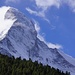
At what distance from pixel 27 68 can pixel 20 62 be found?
11878 millimetres

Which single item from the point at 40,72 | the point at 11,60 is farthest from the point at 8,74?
the point at 11,60

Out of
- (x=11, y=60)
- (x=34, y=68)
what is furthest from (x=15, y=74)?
Answer: (x=11, y=60)

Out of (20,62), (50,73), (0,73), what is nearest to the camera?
(0,73)

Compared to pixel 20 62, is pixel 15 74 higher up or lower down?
lower down

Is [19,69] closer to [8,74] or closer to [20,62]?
[8,74]

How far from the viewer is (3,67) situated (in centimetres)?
14750

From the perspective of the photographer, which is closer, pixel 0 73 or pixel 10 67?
pixel 0 73

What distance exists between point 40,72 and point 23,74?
9252 mm

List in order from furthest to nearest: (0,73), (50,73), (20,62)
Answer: (20,62)
(50,73)
(0,73)

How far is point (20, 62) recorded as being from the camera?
16338 cm

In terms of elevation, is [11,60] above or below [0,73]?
above

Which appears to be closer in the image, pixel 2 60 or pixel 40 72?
pixel 40 72

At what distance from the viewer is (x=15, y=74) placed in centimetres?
14188

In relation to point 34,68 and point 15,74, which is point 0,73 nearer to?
point 15,74
